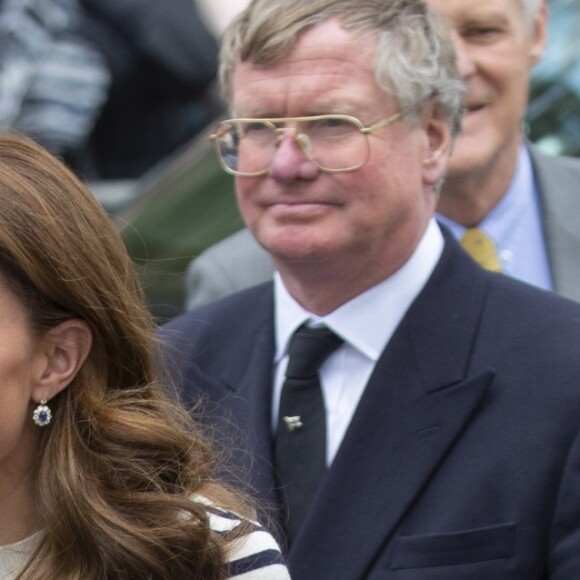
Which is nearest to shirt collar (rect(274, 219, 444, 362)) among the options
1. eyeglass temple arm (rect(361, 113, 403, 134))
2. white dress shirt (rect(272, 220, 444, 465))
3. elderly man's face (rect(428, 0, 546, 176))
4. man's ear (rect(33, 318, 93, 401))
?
white dress shirt (rect(272, 220, 444, 465))

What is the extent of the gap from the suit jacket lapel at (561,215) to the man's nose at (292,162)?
2.33 feet

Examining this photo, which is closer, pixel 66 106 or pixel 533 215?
pixel 533 215

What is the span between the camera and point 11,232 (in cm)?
251

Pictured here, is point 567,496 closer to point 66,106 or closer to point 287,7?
point 287,7

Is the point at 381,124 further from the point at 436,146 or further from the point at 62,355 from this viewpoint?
the point at 62,355

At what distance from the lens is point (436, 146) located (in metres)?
3.29

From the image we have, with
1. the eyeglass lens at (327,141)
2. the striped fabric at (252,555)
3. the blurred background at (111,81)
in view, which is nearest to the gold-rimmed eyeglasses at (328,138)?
the eyeglass lens at (327,141)

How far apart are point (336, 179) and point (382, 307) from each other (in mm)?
265

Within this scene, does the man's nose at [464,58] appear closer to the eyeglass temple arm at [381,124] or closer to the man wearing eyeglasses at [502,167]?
the man wearing eyeglasses at [502,167]

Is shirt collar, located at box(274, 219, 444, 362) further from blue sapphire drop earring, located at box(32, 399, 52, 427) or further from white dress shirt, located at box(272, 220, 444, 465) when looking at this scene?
blue sapphire drop earring, located at box(32, 399, 52, 427)

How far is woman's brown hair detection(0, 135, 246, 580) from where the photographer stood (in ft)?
8.31

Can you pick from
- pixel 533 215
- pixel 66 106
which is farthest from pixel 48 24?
pixel 533 215

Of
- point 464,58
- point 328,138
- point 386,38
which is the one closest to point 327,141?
point 328,138

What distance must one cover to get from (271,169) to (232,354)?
419 millimetres
